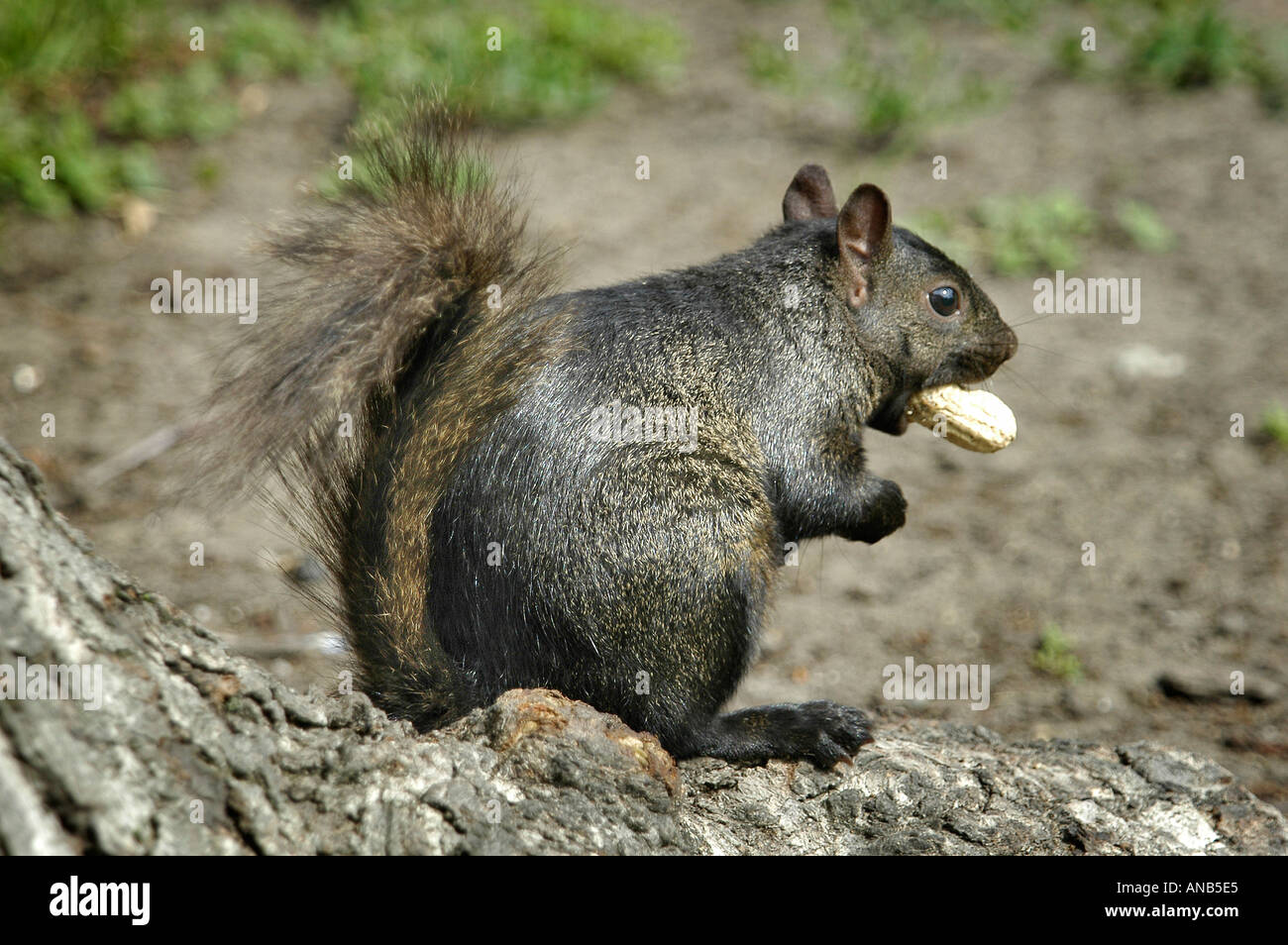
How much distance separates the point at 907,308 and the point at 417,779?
1.63 m

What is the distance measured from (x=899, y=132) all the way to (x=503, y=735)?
4.79m

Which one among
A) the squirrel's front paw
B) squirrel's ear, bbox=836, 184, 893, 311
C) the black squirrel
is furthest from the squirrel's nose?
the black squirrel

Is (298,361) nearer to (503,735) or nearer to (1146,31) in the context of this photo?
(503,735)

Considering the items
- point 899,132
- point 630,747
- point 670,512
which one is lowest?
point 630,747

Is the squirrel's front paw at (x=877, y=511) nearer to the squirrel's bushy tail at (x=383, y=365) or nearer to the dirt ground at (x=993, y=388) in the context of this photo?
the dirt ground at (x=993, y=388)

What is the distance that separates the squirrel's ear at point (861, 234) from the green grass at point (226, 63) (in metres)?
2.72

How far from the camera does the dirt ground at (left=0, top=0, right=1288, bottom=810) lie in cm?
345

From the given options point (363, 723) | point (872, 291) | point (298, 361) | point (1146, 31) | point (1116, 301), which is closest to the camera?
point (363, 723)

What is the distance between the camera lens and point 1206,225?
5.36 meters

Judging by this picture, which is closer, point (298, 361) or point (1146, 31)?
point (298, 361)

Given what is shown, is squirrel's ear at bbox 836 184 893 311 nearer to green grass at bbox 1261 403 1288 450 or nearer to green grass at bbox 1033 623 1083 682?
green grass at bbox 1033 623 1083 682

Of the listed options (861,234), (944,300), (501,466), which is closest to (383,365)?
(501,466)

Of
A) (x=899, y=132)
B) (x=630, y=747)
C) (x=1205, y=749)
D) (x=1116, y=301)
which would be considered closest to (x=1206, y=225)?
(x=1116, y=301)

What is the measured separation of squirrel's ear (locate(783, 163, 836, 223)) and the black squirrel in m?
0.78
